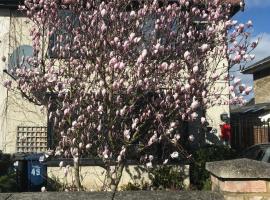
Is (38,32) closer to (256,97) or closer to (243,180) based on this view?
(243,180)

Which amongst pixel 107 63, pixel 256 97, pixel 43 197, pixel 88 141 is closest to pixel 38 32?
pixel 107 63

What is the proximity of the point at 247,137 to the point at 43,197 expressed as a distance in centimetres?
1394

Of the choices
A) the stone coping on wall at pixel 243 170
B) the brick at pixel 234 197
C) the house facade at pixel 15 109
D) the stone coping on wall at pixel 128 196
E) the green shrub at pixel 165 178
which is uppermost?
the house facade at pixel 15 109

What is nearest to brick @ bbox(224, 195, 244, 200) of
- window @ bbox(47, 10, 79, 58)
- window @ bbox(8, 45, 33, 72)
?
window @ bbox(47, 10, 79, 58)

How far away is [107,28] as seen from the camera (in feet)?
27.6

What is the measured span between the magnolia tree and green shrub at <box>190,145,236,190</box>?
2354 mm

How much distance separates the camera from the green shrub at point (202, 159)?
1150 centimetres

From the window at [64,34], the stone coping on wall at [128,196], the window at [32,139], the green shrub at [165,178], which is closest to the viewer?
the stone coping on wall at [128,196]

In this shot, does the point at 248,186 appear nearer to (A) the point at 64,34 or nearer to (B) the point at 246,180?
(B) the point at 246,180

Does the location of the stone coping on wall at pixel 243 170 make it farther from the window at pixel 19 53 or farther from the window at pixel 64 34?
the window at pixel 19 53

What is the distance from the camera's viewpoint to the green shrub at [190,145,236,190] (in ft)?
37.7

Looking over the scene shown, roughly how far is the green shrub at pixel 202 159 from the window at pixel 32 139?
4146 mm

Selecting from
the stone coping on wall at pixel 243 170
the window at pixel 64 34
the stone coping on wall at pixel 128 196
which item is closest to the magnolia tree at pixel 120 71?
the window at pixel 64 34

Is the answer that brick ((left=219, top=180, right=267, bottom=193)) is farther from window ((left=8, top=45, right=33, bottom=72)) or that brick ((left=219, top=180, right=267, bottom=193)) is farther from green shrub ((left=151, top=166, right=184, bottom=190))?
window ((left=8, top=45, right=33, bottom=72))
